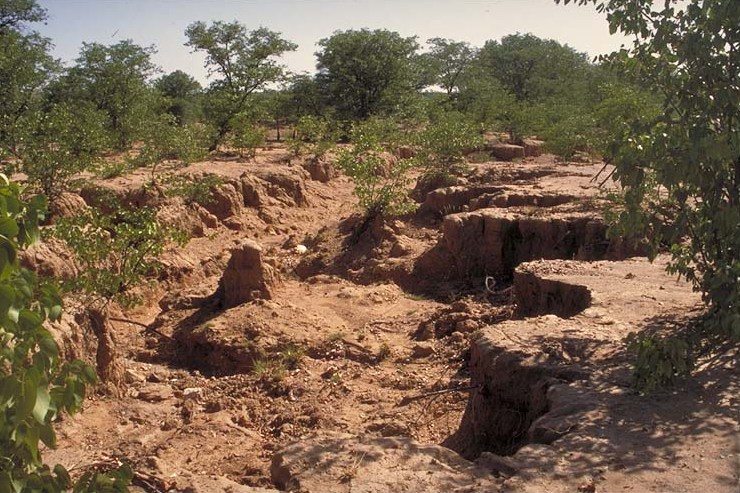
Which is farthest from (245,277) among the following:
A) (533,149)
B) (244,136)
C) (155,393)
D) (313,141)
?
(533,149)

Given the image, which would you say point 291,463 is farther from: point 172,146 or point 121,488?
point 172,146

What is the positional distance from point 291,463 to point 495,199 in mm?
7835

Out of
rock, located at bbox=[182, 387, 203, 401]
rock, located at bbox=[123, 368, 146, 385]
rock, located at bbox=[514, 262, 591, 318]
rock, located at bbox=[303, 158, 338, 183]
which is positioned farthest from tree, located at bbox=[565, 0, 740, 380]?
rock, located at bbox=[303, 158, 338, 183]

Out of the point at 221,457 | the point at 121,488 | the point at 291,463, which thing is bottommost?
the point at 221,457

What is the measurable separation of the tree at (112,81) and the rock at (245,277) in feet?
37.6

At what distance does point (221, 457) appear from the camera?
525 cm

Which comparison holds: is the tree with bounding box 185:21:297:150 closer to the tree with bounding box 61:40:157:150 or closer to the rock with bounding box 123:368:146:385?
the tree with bounding box 61:40:157:150

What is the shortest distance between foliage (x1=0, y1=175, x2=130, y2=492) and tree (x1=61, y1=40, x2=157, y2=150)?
17549 mm

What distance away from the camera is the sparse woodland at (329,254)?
159 inches

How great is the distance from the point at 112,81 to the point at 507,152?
416 inches

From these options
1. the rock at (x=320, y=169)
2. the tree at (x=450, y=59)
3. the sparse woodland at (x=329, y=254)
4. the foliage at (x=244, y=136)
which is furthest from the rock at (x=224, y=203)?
the tree at (x=450, y=59)

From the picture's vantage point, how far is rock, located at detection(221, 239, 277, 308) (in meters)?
8.30

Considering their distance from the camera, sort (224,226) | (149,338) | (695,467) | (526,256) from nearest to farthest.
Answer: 1. (695,467)
2. (149,338)
3. (526,256)
4. (224,226)

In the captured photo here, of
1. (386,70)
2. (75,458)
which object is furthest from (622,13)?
(386,70)
